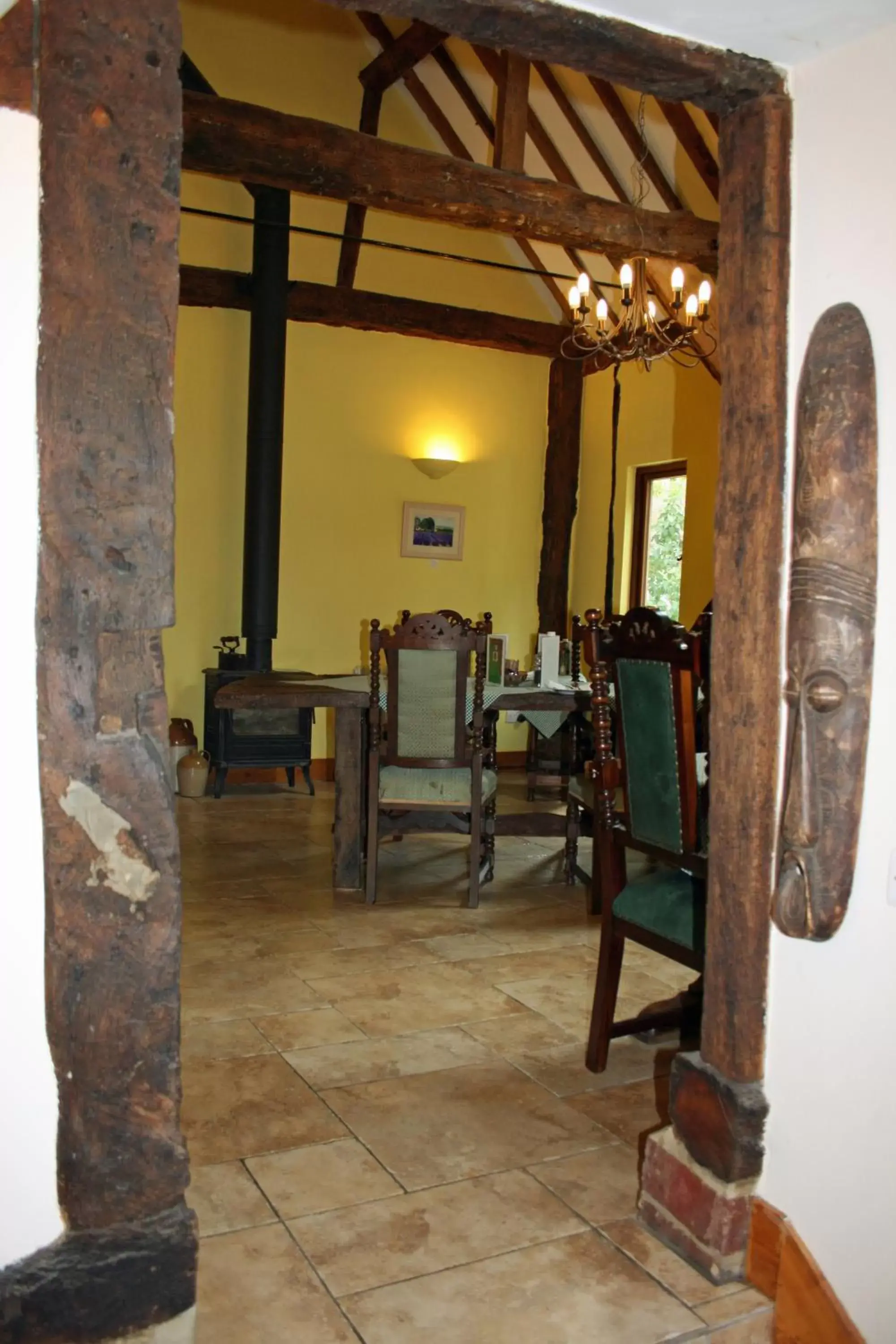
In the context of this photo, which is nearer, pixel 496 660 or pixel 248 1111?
pixel 248 1111

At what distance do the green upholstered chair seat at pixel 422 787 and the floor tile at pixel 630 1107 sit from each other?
1.66 m

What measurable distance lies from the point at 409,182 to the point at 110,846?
445 cm

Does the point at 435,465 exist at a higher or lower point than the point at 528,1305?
higher

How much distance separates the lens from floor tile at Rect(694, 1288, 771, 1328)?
76.1 inches

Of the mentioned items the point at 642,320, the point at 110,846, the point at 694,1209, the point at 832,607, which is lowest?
the point at 694,1209

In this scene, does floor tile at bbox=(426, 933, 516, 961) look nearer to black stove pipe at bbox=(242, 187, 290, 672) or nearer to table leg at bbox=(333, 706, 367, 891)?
table leg at bbox=(333, 706, 367, 891)

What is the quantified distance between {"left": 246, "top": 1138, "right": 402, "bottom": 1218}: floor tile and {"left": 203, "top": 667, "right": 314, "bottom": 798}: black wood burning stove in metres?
4.02

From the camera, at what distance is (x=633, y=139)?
614 cm

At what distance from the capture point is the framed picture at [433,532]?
750cm

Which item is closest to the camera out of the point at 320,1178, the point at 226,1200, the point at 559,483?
the point at 226,1200

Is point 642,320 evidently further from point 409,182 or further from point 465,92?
point 465,92

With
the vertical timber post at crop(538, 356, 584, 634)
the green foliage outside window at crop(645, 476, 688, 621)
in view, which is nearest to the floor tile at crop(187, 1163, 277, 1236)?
the green foliage outside window at crop(645, 476, 688, 621)

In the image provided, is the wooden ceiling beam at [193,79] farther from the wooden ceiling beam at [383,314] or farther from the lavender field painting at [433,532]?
the lavender field painting at [433,532]

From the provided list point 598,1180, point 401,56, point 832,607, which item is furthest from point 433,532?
point 832,607
